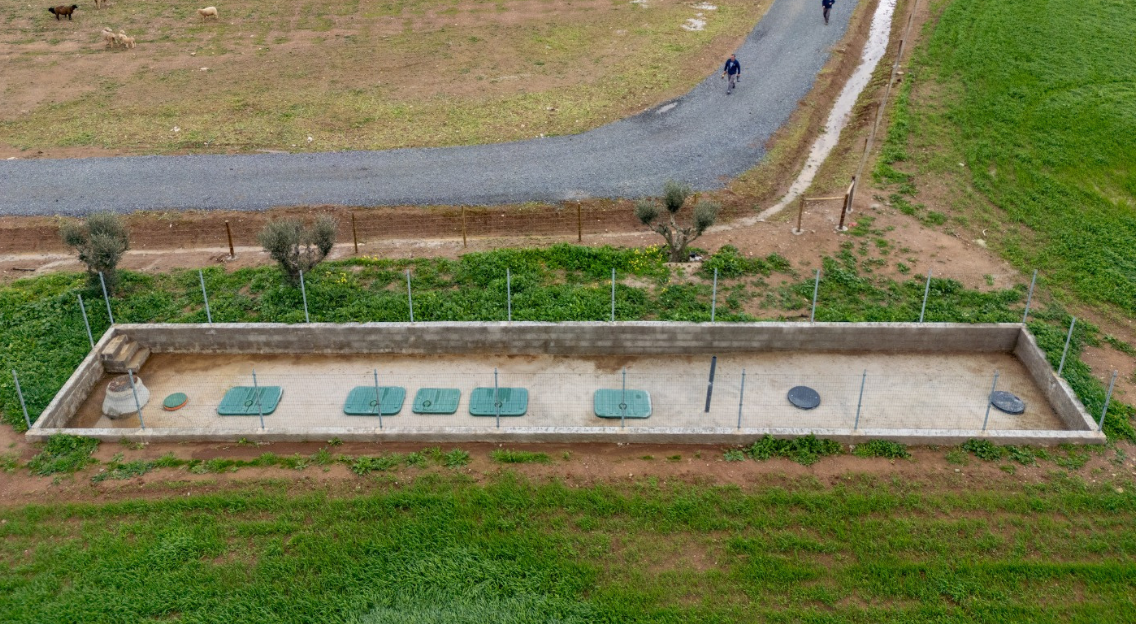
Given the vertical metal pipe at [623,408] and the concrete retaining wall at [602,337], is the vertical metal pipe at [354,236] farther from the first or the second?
the vertical metal pipe at [623,408]

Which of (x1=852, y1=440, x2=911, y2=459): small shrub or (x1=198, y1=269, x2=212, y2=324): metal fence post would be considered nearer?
(x1=852, y1=440, x2=911, y2=459): small shrub

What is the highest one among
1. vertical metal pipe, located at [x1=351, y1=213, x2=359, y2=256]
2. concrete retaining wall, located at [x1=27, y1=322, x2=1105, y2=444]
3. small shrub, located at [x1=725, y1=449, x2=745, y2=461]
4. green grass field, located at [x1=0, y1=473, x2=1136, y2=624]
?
vertical metal pipe, located at [x1=351, y1=213, x2=359, y2=256]

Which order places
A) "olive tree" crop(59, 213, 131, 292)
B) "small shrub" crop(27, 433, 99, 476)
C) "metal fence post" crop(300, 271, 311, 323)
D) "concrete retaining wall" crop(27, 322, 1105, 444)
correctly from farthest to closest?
"olive tree" crop(59, 213, 131, 292) < "metal fence post" crop(300, 271, 311, 323) < "concrete retaining wall" crop(27, 322, 1105, 444) < "small shrub" crop(27, 433, 99, 476)

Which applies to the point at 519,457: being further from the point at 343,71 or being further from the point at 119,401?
the point at 343,71

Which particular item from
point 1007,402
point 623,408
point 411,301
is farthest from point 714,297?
point 411,301

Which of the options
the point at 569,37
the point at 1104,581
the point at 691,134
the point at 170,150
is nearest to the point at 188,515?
the point at 1104,581

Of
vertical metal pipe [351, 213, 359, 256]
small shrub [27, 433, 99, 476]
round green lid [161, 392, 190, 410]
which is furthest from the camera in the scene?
vertical metal pipe [351, 213, 359, 256]

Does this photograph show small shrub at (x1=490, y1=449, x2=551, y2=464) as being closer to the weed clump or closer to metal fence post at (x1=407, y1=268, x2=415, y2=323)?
the weed clump

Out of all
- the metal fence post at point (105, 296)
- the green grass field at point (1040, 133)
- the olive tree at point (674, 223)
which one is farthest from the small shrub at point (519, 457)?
the green grass field at point (1040, 133)

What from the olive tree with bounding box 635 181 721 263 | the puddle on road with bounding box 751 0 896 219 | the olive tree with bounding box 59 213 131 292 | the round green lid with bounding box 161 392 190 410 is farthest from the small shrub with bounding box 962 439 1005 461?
the olive tree with bounding box 59 213 131 292
